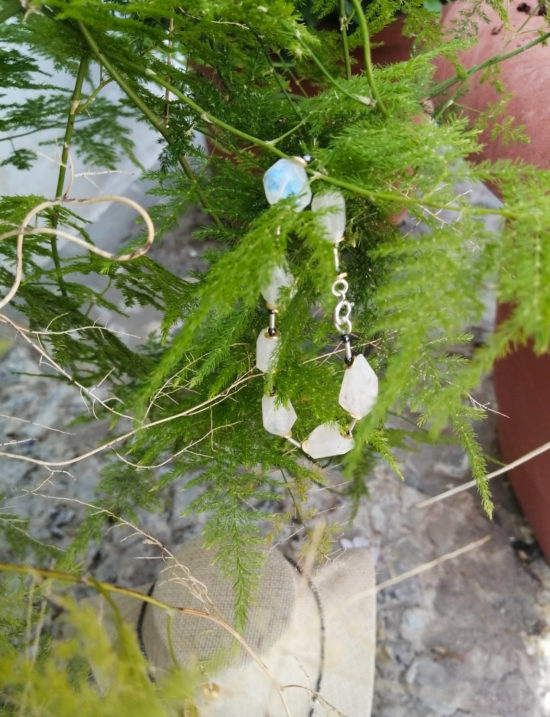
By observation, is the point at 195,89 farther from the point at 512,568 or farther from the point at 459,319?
the point at 512,568

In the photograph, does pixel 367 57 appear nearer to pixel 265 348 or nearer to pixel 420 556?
pixel 265 348

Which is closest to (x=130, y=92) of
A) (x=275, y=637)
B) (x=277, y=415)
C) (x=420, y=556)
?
(x=277, y=415)

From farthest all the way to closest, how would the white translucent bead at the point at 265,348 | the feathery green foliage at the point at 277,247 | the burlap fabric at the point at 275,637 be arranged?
the burlap fabric at the point at 275,637 → the white translucent bead at the point at 265,348 → the feathery green foliage at the point at 277,247

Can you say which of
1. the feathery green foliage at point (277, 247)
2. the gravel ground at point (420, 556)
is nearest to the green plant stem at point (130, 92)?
the feathery green foliage at point (277, 247)

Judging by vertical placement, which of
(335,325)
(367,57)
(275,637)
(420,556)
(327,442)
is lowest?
(420,556)

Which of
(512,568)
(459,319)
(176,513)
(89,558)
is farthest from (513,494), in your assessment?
(459,319)

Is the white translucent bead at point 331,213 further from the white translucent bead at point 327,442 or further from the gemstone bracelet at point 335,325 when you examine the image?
the white translucent bead at point 327,442
